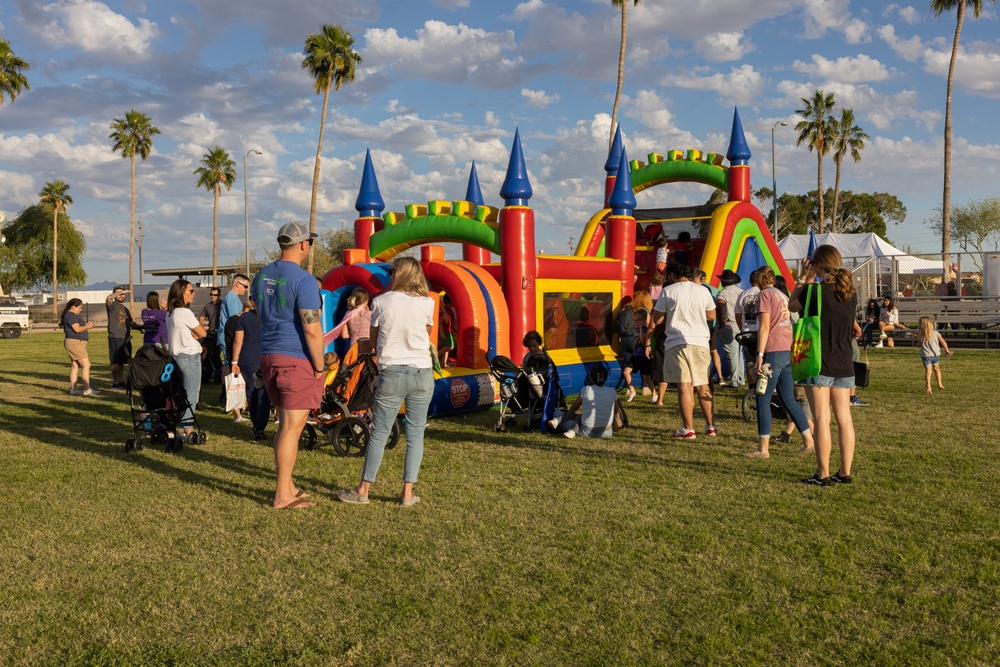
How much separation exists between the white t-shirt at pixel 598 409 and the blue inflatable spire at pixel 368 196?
6.33 metres

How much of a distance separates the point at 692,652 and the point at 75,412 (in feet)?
31.8

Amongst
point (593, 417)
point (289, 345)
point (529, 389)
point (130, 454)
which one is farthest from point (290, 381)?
point (529, 389)

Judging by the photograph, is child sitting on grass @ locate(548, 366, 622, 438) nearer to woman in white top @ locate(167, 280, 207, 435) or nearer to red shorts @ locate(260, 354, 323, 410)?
red shorts @ locate(260, 354, 323, 410)

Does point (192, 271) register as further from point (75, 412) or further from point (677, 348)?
point (677, 348)

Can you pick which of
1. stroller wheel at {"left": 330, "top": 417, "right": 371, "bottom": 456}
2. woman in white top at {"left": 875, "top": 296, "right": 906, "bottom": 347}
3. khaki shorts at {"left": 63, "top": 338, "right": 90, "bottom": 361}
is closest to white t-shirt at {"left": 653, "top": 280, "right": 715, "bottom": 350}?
stroller wheel at {"left": 330, "top": 417, "right": 371, "bottom": 456}

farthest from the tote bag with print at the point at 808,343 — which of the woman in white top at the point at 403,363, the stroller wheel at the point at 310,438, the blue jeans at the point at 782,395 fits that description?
the stroller wheel at the point at 310,438

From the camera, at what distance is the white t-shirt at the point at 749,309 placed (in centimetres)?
884

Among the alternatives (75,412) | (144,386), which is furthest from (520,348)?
(75,412)

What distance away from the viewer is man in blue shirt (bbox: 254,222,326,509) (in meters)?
5.61

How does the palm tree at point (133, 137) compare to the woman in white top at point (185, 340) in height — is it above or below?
above

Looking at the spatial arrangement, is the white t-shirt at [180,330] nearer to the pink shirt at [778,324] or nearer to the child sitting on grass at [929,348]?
the pink shirt at [778,324]

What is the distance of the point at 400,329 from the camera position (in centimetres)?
570

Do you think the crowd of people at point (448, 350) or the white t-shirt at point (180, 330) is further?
the white t-shirt at point (180, 330)

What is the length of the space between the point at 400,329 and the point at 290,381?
81 centimetres
